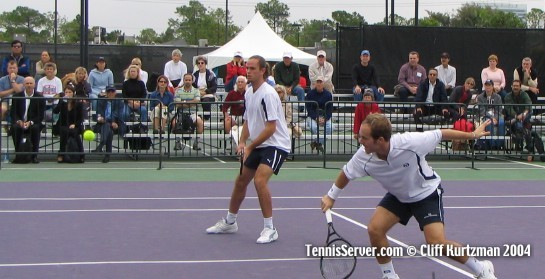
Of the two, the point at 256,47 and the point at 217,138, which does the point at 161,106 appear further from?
the point at 256,47

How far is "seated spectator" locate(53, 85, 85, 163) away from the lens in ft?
58.9

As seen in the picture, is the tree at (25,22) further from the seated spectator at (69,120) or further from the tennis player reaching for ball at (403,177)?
the tennis player reaching for ball at (403,177)

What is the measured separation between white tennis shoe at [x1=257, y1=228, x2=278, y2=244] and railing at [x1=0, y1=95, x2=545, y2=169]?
8032mm

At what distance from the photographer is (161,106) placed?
17406 millimetres

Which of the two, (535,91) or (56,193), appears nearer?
(56,193)

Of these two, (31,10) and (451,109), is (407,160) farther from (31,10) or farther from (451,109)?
(31,10)

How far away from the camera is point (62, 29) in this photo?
8825cm

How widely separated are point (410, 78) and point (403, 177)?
14695 millimetres

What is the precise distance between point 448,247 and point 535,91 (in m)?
15.3

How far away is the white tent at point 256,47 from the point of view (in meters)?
32.1

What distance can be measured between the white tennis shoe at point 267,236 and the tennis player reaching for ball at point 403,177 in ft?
7.64

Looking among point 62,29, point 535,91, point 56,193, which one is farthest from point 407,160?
point 62,29

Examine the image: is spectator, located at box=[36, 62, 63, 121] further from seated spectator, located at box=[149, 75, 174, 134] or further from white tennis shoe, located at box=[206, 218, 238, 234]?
white tennis shoe, located at box=[206, 218, 238, 234]

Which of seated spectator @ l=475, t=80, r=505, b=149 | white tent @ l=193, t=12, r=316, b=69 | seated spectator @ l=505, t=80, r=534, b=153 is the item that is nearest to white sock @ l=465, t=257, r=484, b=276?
seated spectator @ l=475, t=80, r=505, b=149
